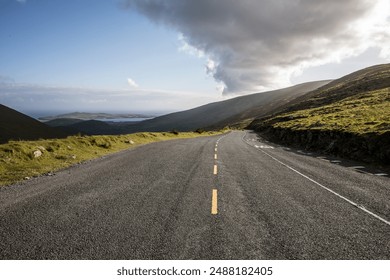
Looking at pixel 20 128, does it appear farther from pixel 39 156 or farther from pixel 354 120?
pixel 354 120

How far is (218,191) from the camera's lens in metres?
9.75

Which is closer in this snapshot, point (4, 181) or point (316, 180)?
point (4, 181)

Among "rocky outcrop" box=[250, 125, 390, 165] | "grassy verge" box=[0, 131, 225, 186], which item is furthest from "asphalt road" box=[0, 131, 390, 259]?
"rocky outcrop" box=[250, 125, 390, 165]

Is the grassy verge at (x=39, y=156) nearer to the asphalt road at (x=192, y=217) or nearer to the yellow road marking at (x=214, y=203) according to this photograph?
the asphalt road at (x=192, y=217)

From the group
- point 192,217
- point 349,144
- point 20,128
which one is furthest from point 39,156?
point 20,128

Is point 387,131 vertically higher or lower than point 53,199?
higher

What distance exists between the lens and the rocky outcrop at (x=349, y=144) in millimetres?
18969

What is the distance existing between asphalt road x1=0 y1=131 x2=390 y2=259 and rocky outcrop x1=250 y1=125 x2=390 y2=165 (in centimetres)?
823

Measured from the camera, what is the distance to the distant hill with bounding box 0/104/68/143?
90.7 meters

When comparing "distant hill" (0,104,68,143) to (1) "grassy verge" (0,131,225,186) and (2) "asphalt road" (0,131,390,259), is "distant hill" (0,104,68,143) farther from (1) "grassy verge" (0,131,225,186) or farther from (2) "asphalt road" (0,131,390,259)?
(2) "asphalt road" (0,131,390,259)

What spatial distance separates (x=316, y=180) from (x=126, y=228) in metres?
9.15

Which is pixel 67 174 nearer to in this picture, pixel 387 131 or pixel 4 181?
pixel 4 181
